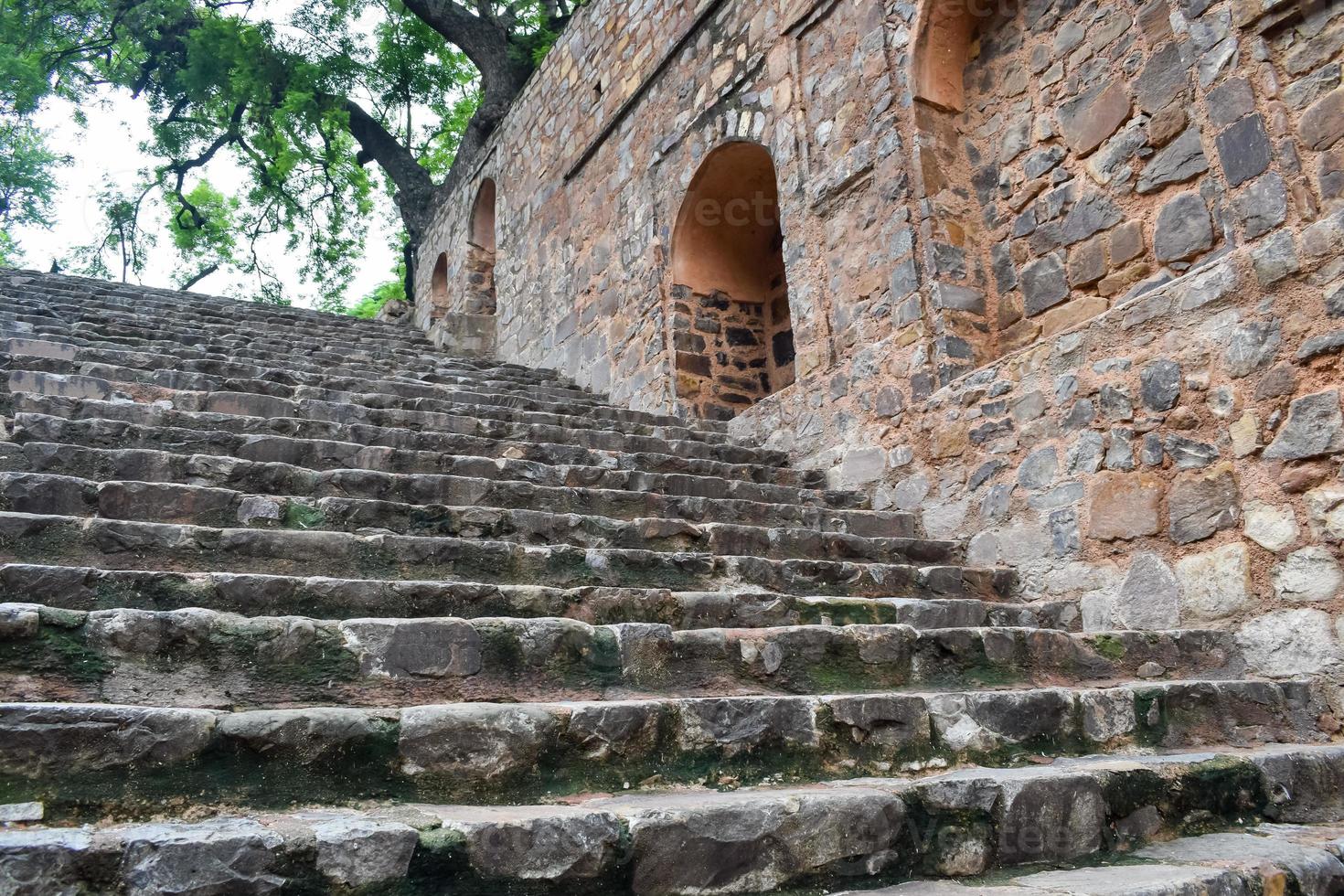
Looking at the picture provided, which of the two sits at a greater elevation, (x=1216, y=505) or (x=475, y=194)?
(x=475, y=194)

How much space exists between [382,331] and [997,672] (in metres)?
8.43

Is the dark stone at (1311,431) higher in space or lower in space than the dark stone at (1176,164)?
lower

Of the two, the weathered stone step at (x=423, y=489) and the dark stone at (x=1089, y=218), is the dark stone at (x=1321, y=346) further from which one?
the weathered stone step at (x=423, y=489)

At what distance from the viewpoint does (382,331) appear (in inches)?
396

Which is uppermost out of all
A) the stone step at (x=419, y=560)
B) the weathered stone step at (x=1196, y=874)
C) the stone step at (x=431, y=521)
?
the stone step at (x=431, y=521)

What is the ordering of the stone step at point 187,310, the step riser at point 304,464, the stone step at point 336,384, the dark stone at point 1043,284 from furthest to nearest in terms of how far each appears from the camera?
the stone step at point 187,310
the dark stone at point 1043,284
the stone step at point 336,384
the step riser at point 304,464

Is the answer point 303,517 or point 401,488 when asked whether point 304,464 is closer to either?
point 401,488

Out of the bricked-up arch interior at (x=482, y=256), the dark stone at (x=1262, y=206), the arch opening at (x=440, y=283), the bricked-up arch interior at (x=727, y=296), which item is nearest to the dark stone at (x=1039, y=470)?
the dark stone at (x=1262, y=206)

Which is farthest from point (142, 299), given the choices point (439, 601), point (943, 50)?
point (439, 601)

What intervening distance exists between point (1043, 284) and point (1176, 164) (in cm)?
83

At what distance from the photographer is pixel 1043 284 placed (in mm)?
4734

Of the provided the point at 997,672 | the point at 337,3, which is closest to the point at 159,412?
the point at 997,672

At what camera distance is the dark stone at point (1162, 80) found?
4113 mm

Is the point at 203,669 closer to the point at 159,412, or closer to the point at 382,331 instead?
the point at 159,412
